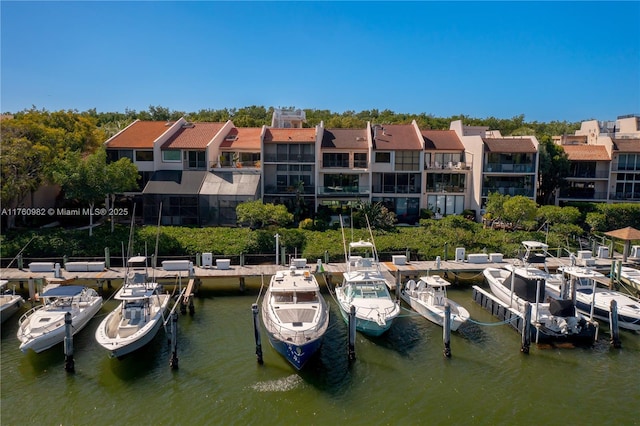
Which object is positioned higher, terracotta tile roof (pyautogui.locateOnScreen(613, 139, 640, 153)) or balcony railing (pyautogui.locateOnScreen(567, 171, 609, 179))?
terracotta tile roof (pyautogui.locateOnScreen(613, 139, 640, 153))

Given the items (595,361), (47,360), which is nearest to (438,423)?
(595,361)

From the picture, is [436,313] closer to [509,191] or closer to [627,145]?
[509,191]

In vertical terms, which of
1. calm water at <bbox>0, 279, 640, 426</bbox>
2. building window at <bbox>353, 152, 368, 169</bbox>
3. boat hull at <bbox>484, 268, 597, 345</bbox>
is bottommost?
calm water at <bbox>0, 279, 640, 426</bbox>

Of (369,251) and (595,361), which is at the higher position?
(369,251)

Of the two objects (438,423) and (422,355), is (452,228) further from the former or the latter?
(438,423)

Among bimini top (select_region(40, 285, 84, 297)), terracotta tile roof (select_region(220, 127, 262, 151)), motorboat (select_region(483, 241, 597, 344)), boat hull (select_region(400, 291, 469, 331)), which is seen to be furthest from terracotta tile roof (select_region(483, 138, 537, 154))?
bimini top (select_region(40, 285, 84, 297))

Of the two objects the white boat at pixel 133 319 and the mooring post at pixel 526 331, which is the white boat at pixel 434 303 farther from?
the white boat at pixel 133 319

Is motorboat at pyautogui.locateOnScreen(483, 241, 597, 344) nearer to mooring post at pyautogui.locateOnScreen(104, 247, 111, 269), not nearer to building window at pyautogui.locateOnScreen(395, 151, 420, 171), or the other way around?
building window at pyautogui.locateOnScreen(395, 151, 420, 171)
